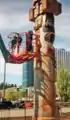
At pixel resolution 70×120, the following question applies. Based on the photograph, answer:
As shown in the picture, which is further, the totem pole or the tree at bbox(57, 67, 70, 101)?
the tree at bbox(57, 67, 70, 101)

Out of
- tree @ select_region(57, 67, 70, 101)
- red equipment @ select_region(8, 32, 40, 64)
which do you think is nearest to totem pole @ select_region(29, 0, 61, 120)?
red equipment @ select_region(8, 32, 40, 64)

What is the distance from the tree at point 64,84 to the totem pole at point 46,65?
2637 cm

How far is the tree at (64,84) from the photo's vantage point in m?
46.4

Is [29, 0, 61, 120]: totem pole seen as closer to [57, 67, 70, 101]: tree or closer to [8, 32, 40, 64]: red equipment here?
[8, 32, 40, 64]: red equipment

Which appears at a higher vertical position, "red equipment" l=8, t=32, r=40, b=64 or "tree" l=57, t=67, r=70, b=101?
"red equipment" l=8, t=32, r=40, b=64

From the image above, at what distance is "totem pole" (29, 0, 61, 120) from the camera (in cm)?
1966

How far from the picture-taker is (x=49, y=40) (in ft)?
66.2

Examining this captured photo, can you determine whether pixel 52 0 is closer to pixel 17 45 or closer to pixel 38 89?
pixel 17 45

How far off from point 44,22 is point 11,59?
3277 mm

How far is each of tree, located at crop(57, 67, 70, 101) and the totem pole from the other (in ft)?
86.5

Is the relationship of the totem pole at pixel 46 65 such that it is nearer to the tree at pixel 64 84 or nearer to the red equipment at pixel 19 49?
the red equipment at pixel 19 49

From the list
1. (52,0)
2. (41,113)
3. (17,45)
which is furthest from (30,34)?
(41,113)

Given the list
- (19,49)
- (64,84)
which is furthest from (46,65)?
(64,84)

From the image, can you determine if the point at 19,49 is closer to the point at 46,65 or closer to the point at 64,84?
the point at 46,65
